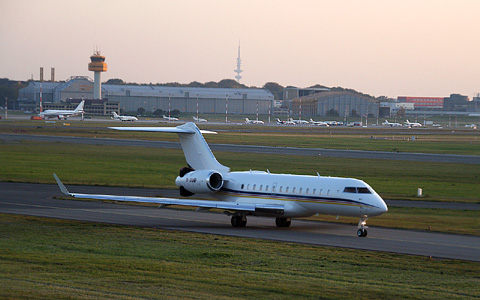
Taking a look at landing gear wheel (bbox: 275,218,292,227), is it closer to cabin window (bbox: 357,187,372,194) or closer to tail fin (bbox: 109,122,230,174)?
tail fin (bbox: 109,122,230,174)

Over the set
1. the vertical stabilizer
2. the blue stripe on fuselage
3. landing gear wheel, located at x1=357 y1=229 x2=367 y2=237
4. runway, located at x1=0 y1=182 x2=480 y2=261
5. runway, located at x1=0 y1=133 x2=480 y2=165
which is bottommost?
runway, located at x1=0 y1=182 x2=480 y2=261

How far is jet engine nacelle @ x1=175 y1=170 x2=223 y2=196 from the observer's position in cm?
3503

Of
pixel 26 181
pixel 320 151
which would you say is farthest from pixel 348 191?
pixel 320 151

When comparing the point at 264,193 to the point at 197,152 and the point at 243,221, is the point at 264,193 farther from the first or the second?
the point at 197,152

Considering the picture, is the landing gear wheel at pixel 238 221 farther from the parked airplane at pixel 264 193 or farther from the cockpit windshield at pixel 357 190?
the cockpit windshield at pixel 357 190

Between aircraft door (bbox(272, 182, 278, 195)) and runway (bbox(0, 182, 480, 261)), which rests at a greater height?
aircraft door (bbox(272, 182, 278, 195))

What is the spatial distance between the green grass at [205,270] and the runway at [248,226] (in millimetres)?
1886

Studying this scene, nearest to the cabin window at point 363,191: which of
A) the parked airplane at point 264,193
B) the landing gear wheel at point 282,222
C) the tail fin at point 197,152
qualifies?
the parked airplane at point 264,193

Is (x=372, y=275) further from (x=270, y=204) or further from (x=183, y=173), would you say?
(x=183, y=173)

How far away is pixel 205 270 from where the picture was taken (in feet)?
74.7

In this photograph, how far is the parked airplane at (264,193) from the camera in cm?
3147

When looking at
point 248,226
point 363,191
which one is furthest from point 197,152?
point 363,191

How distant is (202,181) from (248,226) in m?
3.42

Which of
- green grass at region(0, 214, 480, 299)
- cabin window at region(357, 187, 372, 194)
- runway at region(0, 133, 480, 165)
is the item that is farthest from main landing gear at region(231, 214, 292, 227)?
runway at region(0, 133, 480, 165)
